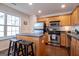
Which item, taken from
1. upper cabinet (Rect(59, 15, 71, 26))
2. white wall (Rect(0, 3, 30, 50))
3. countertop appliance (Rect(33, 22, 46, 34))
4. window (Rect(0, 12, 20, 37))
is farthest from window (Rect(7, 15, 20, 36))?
upper cabinet (Rect(59, 15, 71, 26))

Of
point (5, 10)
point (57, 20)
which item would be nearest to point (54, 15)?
point (57, 20)

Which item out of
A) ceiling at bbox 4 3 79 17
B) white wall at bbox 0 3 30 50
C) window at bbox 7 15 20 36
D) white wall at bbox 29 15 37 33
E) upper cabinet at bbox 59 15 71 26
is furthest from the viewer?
white wall at bbox 29 15 37 33

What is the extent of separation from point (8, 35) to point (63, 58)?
14.4ft

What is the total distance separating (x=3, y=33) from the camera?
4.21 metres

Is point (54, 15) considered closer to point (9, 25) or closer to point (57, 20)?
point (57, 20)

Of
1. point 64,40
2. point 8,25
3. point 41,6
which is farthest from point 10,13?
point 64,40

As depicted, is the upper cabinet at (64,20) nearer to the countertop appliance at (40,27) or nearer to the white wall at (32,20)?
the countertop appliance at (40,27)

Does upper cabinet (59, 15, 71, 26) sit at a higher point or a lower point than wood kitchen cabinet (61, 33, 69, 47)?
higher

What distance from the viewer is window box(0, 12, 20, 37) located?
416 cm

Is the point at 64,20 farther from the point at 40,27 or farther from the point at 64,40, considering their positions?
the point at 40,27

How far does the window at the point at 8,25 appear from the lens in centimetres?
416

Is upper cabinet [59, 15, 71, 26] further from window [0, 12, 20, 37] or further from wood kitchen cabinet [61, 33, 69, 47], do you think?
window [0, 12, 20, 37]

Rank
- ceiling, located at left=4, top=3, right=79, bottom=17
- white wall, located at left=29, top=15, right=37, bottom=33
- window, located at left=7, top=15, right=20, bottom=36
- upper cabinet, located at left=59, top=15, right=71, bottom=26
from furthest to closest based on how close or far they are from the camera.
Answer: white wall, located at left=29, top=15, right=37, bottom=33 → upper cabinet, located at left=59, top=15, right=71, bottom=26 → window, located at left=7, top=15, right=20, bottom=36 → ceiling, located at left=4, top=3, right=79, bottom=17

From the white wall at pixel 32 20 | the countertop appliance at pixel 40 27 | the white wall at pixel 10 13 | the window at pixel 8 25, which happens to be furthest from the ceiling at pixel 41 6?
the white wall at pixel 32 20
